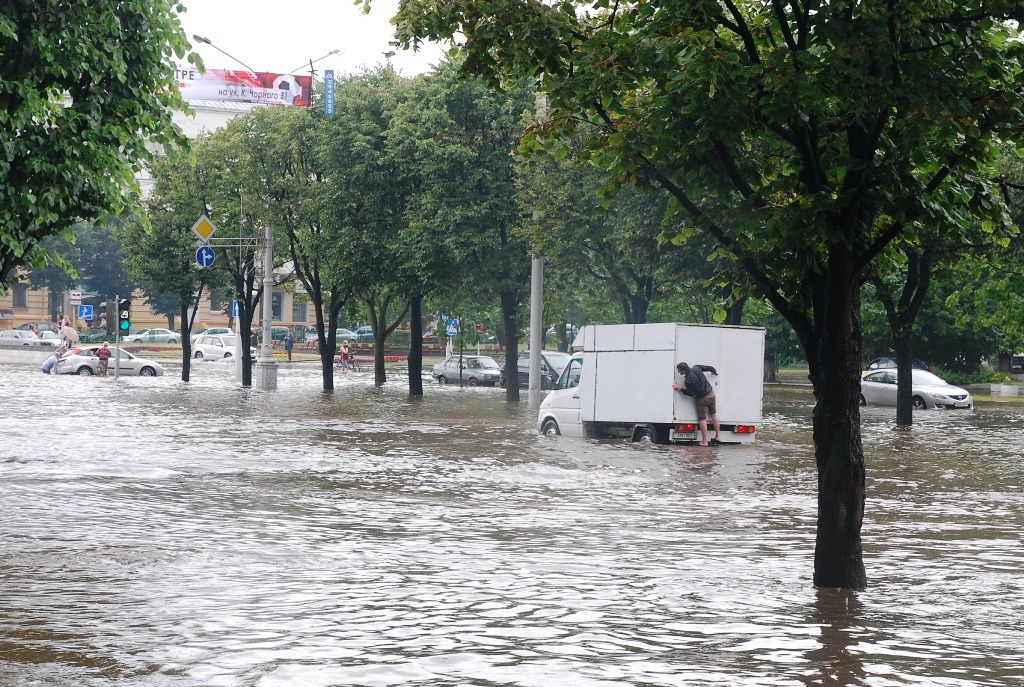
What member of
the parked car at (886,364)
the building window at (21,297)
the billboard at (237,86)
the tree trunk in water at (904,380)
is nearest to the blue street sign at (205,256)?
the tree trunk in water at (904,380)

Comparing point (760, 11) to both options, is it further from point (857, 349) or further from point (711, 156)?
point (857, 349)

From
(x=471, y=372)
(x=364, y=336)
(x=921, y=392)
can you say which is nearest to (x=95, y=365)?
(x=471, y=372)

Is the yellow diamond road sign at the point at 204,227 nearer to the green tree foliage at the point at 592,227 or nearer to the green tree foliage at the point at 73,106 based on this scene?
the green tree foliage at the point at 592,227

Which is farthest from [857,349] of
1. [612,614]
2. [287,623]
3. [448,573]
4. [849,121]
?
[287,623]

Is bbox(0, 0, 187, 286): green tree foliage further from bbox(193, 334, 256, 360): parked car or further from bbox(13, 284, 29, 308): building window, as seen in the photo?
bbox(13, 284, 29, 308): building window

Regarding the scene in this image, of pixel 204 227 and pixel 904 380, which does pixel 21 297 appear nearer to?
pixel 204 227

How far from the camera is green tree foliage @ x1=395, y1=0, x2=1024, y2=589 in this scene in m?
9.43

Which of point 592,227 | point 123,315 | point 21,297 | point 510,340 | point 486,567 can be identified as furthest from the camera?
point 21,297

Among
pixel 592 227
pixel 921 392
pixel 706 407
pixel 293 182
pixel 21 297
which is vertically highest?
pixel 293 182

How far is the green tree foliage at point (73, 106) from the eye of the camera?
45.4 feet

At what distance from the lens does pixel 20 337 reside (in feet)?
289

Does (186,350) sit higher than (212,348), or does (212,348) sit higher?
(186,350)

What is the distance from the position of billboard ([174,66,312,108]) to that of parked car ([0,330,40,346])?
79.4ft

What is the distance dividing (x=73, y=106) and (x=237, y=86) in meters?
95.8
